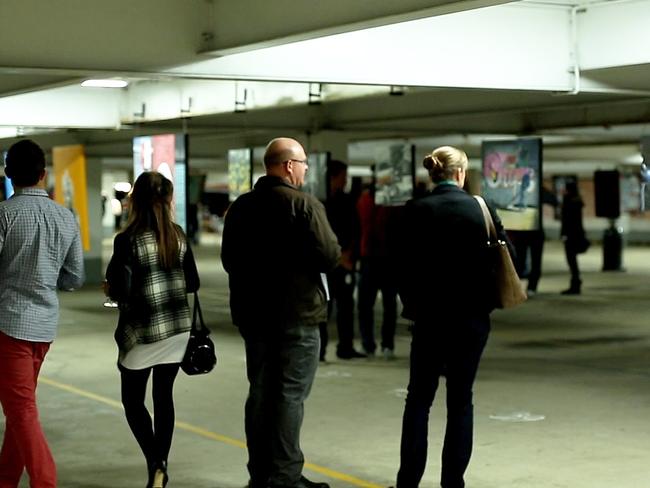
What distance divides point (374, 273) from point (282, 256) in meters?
6.23

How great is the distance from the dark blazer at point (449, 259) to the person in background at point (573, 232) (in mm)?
15374

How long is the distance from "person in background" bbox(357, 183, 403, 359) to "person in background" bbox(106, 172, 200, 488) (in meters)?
5.93

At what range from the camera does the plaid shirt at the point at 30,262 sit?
19.9 ft

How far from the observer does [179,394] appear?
34.9ft

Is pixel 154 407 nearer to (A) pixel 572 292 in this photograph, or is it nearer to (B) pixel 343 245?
(B) pixel 343 245

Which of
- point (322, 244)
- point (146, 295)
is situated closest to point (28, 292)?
point (146, 295)

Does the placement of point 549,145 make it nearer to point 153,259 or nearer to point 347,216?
point 347,216

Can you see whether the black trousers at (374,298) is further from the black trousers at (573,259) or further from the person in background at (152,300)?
the black trousers at (573,259)

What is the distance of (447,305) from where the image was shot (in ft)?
20.7

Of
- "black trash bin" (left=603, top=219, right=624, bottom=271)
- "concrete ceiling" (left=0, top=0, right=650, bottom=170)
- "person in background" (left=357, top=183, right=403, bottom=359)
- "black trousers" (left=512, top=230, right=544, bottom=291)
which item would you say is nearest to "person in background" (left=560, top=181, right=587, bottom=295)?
"black trousers" (left=512, top=230, right=544, bottom=291)

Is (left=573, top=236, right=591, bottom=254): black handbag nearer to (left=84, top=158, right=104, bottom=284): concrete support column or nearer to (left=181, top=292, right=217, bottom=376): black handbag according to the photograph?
(left=84, top=158, right=104, bottom=284): concrete support column

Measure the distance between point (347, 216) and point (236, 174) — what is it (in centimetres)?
764

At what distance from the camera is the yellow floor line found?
7309 mm

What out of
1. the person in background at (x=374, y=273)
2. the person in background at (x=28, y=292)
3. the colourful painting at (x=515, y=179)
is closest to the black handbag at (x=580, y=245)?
the colourful painting at (x=515, y=179)
